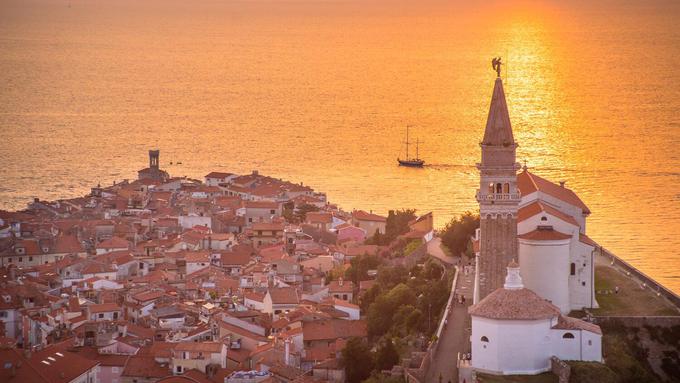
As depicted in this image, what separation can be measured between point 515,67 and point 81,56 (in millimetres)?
51551

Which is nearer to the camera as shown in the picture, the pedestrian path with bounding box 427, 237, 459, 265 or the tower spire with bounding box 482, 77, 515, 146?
the tower spire with bounding box 482, 77, 515, 146

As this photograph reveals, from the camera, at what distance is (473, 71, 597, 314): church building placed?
1357 inches

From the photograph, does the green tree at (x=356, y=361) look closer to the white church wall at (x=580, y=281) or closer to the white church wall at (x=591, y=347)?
the white church wall at (x=580, y=281)

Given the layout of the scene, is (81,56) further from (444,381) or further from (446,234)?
(444,381)

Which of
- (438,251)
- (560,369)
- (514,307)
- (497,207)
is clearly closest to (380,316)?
(438,251)

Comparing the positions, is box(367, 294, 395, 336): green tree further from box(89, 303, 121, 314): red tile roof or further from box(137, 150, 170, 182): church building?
box(137, 150, 170, 182): church building

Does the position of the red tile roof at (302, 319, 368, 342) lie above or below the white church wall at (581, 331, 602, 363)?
below

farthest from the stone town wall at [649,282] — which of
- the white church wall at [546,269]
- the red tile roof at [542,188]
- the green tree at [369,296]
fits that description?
the green tree at [369,296]

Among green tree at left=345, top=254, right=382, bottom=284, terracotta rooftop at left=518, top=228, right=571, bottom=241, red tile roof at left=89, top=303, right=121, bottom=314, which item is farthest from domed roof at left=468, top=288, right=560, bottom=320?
green tree at left=345, top=254, right=382, bottom=284

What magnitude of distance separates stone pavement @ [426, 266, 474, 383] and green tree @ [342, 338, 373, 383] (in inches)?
76.8

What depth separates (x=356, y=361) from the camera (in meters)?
36.5

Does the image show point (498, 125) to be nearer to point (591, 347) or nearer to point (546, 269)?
point (546, 269)

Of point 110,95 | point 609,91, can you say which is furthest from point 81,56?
point 609,91

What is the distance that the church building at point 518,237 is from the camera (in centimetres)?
3447
